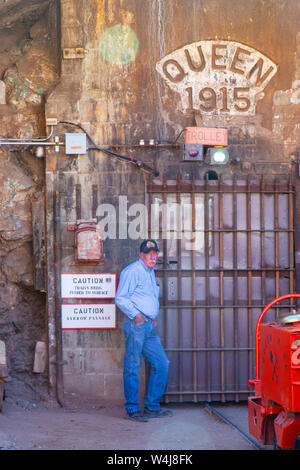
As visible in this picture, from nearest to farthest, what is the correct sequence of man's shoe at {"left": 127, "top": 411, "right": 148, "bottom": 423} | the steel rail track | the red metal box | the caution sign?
the red metal box, the steel rail track, man's shoe at {"left": 127, "top": 411, "right": 148, "bottom": 423}, the caution sign

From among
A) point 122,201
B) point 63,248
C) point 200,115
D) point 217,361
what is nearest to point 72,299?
point 63,248

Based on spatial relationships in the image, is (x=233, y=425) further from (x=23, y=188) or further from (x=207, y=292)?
(x=23, y=188)

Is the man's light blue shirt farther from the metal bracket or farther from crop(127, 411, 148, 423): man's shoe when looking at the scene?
the metal bracket

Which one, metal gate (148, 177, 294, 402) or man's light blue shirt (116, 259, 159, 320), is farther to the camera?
metal gate (148, 177, 294, 402)

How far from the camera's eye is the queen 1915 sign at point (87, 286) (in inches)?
325

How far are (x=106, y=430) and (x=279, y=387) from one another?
2.63 meters

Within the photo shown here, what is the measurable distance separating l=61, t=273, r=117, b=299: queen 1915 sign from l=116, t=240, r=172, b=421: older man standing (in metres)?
0.43

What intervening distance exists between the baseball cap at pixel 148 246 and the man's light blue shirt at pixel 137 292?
0.60 ft

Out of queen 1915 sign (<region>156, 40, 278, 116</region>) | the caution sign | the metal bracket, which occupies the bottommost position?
the caution sign

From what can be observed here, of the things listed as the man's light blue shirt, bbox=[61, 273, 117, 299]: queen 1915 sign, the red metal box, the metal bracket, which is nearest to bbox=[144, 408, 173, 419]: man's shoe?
the man's light blue shirt

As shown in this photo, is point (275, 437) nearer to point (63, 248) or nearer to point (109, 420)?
point (109, 420)

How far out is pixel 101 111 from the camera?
8391 mm

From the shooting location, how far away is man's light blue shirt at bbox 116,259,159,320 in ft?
25.4

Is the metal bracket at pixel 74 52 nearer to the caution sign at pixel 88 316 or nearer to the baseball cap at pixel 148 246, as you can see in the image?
the baseball cap at pixel 148 246
